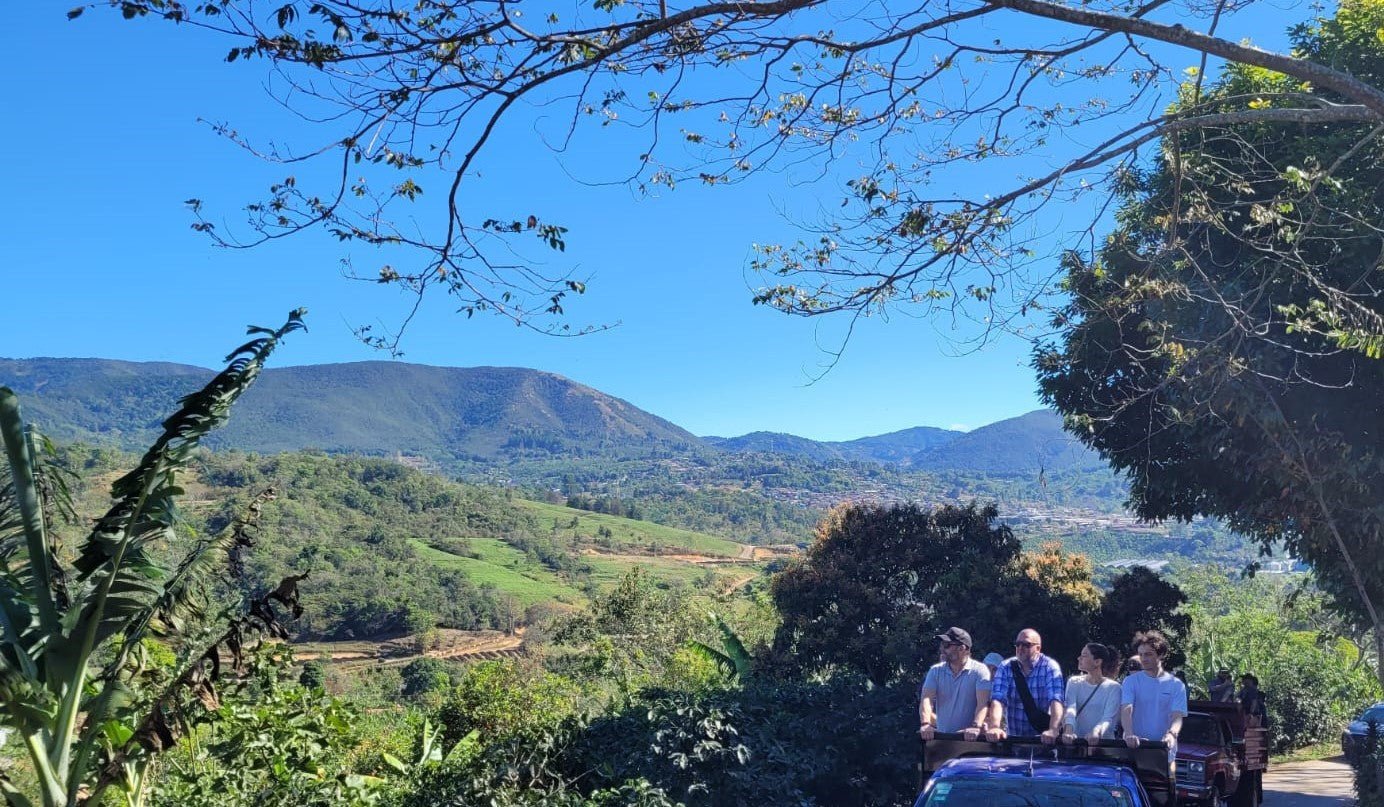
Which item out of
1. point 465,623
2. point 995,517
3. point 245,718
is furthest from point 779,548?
point 245,718

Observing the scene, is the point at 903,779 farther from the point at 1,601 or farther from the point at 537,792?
the point at 1,601

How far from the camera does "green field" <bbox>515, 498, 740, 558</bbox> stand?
122238 millimetres

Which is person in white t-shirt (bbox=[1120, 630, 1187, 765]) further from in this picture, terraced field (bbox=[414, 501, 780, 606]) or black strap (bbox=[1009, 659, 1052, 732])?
terraced field (bbox=[414, 501, 780, 606])

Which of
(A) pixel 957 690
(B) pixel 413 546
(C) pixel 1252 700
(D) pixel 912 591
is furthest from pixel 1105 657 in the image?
(B) pixel 413 546

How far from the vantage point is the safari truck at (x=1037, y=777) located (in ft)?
19.0

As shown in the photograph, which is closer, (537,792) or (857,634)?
(537,792)

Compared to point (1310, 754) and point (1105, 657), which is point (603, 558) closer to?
point (1310, 754)

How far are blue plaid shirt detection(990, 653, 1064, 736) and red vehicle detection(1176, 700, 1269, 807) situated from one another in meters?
2.23

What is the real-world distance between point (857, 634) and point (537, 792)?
10358 mm

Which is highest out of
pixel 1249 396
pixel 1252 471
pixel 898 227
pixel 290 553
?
pixel 898 227

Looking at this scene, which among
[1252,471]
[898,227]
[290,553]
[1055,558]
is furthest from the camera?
[290,553]

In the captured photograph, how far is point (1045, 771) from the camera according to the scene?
6.03 m

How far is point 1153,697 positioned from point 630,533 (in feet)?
400

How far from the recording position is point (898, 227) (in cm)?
815
